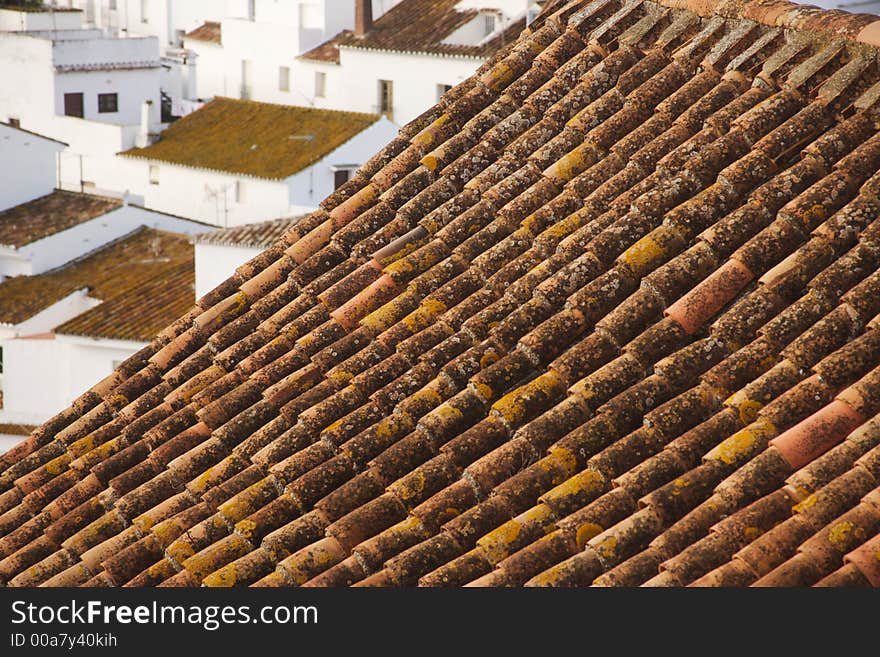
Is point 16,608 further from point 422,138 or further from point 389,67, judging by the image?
point 389,67

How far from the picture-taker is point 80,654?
4633 millimetres

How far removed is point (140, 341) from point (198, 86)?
120 feet

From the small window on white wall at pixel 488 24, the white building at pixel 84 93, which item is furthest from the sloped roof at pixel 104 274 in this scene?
the small window on white wall at pixel 488 24

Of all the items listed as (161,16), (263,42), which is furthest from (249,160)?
(161,16)

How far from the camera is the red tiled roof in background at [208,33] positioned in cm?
6638

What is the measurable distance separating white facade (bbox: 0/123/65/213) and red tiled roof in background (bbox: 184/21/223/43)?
2519cm

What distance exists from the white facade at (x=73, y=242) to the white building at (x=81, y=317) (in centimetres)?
29

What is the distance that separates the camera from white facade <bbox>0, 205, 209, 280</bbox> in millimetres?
37250

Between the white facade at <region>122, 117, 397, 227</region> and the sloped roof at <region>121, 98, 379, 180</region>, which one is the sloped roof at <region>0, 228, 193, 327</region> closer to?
the white facade at <region>122, 117, 397, 227</region>

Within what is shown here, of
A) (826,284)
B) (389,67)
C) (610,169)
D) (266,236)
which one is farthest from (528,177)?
(389,67)

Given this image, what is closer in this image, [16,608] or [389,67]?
[16,608]

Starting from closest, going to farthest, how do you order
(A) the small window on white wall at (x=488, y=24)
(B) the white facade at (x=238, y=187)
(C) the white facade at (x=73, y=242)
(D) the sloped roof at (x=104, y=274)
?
(D) the sloped roof at (x=104, y=274) → (C) the white facade at (x=73, y=242) → (B) the white facade at (x=238, y=187) → (A) the small window on white wall at (x=488, y=24)

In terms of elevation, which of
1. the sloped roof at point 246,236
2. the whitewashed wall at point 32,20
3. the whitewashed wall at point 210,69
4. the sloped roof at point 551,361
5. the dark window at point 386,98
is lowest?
the whitewashed wall at point 210,69

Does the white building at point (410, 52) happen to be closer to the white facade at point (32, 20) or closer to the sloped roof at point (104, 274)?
the white facade at point (32, 20)
